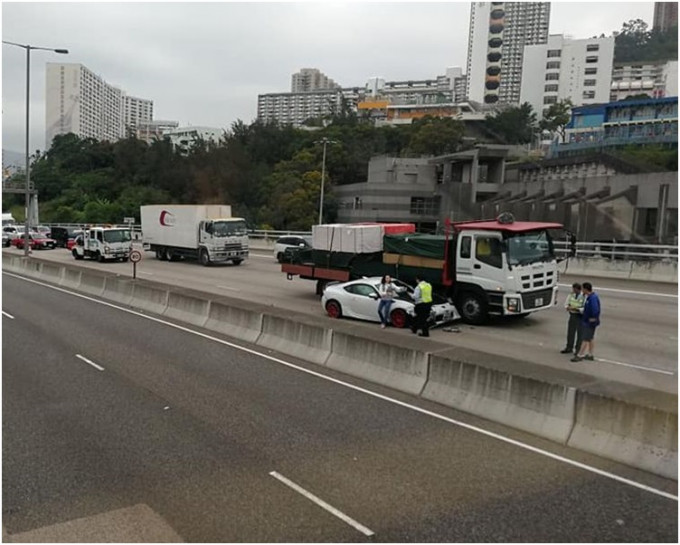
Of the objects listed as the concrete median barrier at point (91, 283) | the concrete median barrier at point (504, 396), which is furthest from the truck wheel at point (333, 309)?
the concrete median barrier at point (91, 283)

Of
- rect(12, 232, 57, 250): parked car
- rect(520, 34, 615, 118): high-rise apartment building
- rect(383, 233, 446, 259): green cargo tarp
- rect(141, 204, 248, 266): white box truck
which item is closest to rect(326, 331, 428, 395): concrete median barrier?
rect(383, 233, 446, 259): green cargo tarp

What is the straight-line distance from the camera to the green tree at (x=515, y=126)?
120m

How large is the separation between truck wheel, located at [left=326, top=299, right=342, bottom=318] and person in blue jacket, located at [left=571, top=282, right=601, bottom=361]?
23.2ft

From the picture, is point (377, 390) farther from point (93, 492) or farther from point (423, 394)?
point (93, 492)

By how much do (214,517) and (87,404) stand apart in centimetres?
456

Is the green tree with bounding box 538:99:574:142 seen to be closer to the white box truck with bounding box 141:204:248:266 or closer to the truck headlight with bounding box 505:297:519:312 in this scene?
the white box truck with bounding box 141:204:248:266

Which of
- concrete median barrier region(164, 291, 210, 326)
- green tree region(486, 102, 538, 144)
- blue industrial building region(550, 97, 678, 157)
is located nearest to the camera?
concrete median barrier region(164, 291, 210, 326)

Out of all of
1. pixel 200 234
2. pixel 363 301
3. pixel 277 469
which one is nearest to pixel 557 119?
pixel 200 234

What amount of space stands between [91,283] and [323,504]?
20557mm

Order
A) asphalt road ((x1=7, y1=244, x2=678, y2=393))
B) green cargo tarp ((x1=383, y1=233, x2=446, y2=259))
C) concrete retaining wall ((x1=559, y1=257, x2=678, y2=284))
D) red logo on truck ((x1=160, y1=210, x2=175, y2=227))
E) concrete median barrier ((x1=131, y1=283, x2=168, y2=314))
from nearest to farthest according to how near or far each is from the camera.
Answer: asphalt road ((x1=7, y1=244, x2=678, y2=393)), green cargo tarp ((x1=383, y1=233, x2=446, y2=259)), concrete median barrier ((x1=131, y1=283, x2=168, y2=314)), concrete retaining wall ((x1=559, y1=257, x2=678, y2=284)), red logo on truck ((x1=160, y1=210, x2=175, y2=227))

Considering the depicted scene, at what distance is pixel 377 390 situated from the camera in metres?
10.7

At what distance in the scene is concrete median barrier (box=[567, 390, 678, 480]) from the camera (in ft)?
23.4

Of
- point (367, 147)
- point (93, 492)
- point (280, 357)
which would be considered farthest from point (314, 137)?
point (93, 492)

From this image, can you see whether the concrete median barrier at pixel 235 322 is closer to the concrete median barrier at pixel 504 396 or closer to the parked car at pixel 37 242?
the concrete median barrier at pixel 504 396
